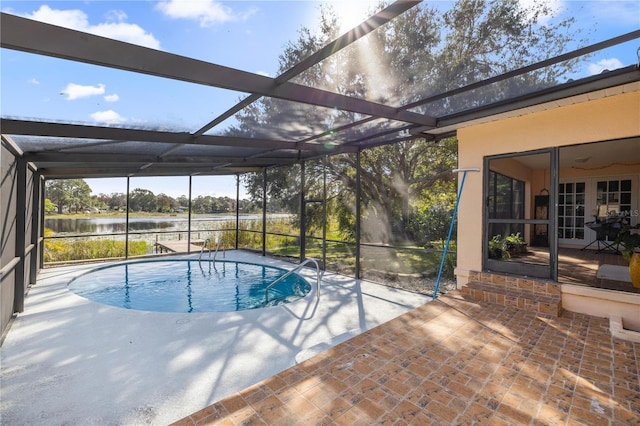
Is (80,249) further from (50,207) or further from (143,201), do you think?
(50,207)

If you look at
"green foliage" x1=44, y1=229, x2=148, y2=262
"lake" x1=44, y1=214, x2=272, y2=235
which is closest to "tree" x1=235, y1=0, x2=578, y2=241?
"lake" x1=44, y1=214, x2=272, y2=235

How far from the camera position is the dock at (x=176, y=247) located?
1179 cm

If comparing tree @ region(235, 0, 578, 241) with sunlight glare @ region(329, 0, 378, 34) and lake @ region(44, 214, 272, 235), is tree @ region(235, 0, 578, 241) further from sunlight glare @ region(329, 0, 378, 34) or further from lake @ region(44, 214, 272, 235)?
lake @ region(44, 214, 272, 235)

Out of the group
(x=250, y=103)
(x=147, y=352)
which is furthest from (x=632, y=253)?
(x=147, y=352)

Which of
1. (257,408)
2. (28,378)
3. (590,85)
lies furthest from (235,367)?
(590,85)

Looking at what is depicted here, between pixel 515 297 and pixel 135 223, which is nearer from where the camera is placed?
pixel 515 297

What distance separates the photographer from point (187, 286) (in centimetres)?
780

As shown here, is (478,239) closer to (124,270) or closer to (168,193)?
(124,270)

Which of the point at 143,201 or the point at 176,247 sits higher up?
the point at 143,201

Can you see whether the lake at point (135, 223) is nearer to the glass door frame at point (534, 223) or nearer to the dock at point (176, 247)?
the dock at point (176, 247)

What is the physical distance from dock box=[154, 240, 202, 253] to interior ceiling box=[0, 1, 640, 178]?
15.3 feet

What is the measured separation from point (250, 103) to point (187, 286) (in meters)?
5.88

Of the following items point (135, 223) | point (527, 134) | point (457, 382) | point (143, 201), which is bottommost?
point (457, 382)

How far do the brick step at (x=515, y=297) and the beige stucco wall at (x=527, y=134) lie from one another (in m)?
0.42
